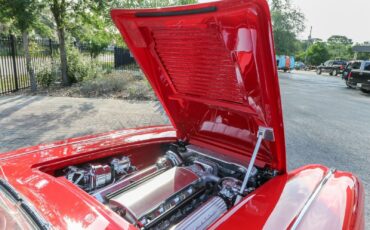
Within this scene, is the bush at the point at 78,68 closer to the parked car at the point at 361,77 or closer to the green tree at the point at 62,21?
the green tree at the point at 62,21

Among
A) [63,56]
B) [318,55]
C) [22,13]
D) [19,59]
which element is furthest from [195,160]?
[318,55]

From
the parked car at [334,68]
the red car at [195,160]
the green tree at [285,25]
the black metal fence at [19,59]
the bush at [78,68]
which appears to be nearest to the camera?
the red car at [195,160]

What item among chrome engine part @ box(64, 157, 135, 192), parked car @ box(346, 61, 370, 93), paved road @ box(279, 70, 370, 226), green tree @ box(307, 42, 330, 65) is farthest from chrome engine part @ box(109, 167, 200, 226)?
green tree @ box(307, 42, 330, 65)

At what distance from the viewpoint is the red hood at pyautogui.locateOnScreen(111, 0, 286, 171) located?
1.29 metres

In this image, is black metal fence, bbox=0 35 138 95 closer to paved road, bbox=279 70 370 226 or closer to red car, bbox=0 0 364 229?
red car, bbox=0 0 364 229

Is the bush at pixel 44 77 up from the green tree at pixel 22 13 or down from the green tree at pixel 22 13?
down

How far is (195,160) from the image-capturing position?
219 centimetres

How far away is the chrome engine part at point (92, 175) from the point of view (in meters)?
1.83

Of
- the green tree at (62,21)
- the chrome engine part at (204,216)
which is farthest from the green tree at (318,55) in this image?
the chrome engine part at (204,216)

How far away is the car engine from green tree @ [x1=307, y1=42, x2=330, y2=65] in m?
52.9

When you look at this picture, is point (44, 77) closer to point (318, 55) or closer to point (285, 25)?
point (285, 25)

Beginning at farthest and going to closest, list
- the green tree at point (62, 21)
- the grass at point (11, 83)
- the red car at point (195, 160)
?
the green tree at point (62, 21)
the grass at point (11, 83)
the red car at point (195, 160)

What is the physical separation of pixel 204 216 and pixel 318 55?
177 ft

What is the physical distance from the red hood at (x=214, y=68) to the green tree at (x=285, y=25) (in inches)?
1389
